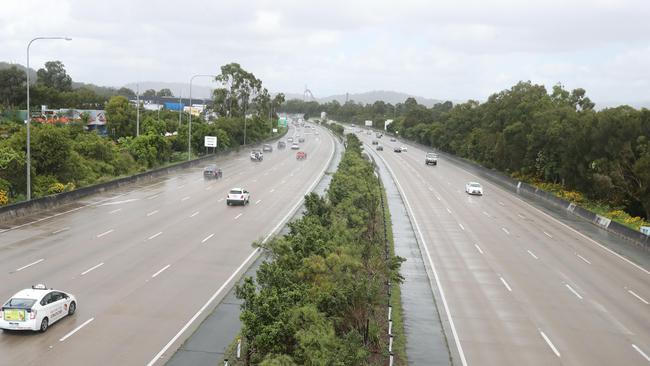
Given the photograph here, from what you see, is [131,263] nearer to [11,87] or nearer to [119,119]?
[119,119]

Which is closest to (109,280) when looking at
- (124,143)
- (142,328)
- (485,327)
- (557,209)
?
(142,328)

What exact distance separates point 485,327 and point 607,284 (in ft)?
32.5

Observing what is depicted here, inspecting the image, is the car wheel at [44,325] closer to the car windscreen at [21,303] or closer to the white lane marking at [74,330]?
the car windscreen at [21,303]

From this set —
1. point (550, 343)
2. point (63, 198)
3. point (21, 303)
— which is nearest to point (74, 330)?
point (21, 303)

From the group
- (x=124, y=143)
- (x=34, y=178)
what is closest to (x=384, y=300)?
(x=34, y=178)

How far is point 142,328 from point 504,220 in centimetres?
3148

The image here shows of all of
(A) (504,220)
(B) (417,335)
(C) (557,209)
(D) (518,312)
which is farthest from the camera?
(C) (557,209)

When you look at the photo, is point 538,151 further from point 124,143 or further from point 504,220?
point 124,143

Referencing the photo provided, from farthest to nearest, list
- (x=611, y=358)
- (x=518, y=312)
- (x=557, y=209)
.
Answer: (x=557, y=209)
(x=518, y=312)
(x=611, y=358)

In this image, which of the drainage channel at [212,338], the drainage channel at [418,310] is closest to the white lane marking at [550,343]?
the drainage channel at [418,310]

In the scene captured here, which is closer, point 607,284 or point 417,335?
point 417,335

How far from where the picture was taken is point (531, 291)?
85.2ft

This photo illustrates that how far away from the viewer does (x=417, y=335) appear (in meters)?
20.1

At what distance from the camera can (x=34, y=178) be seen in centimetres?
4700
